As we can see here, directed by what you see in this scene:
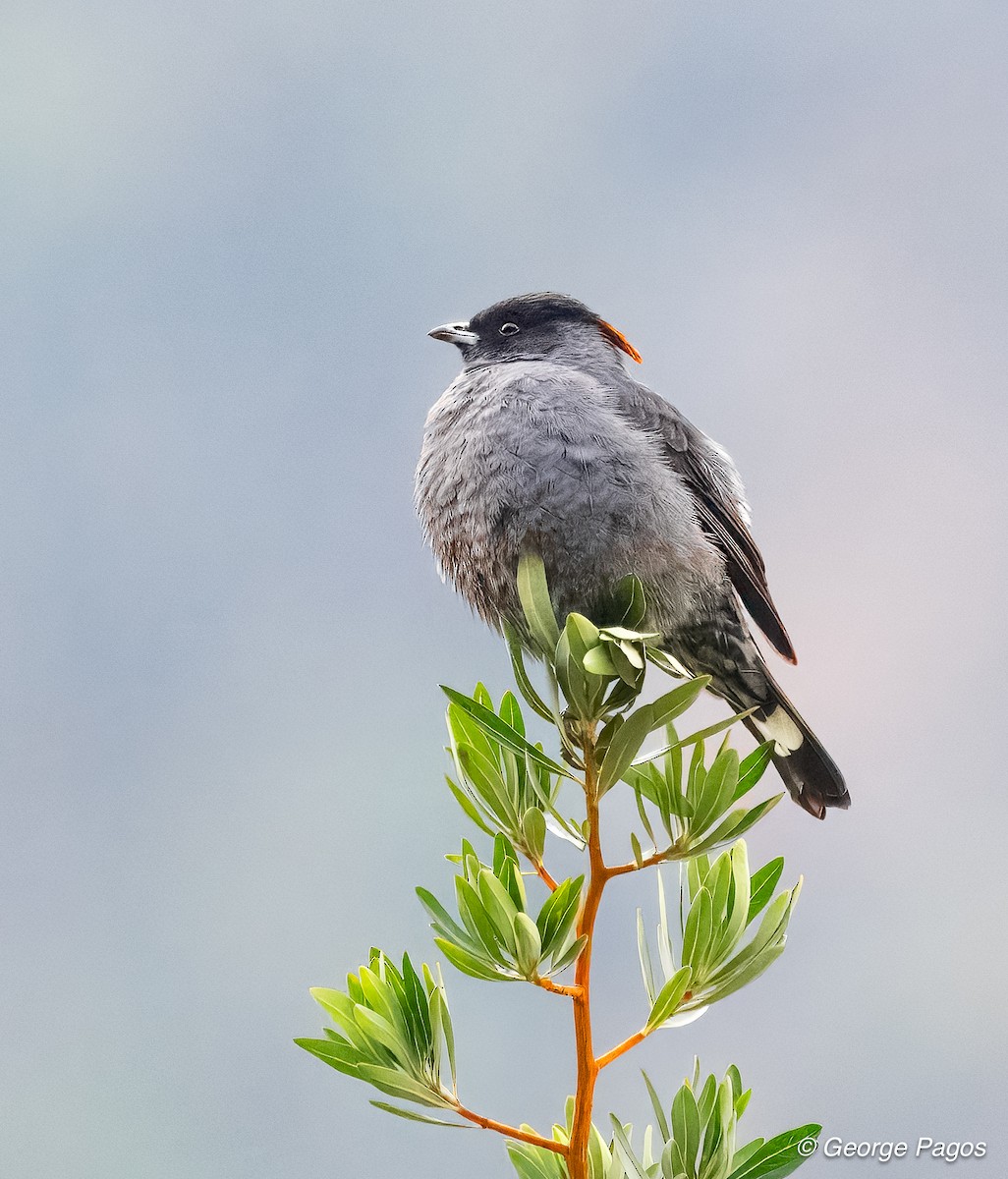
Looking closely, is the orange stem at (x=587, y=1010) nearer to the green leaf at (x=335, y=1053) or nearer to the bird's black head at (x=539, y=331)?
the green leaf at (x=335, y=1053)

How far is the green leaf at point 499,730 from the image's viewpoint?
54.3 inches

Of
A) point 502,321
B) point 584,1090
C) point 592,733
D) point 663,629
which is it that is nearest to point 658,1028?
point 584,1090

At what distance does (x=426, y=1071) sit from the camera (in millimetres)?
1295

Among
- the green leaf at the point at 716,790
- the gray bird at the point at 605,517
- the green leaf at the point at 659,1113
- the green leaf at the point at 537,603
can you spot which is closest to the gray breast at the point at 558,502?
the gray bird at the point at 605,517

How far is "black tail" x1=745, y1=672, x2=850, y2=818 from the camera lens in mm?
1928

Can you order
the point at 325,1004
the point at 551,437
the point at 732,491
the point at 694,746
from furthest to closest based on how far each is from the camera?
the point at 732,491, the point at 551,437, the point at 694,746, the point at 325,1004

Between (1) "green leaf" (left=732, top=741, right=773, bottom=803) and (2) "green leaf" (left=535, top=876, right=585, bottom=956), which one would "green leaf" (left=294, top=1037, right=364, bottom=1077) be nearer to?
Result: (2) "green leaf" (left=535, top=876, right=585, bottom=956)

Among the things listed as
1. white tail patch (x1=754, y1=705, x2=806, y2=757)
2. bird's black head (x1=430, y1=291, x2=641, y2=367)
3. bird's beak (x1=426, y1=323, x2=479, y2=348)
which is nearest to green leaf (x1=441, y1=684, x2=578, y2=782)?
white tail patch (x1=754, y1=705, x2=806, y2=757)

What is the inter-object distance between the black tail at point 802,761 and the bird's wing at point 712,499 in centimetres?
14

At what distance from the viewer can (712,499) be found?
6.71ft

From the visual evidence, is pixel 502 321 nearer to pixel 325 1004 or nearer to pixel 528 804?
pixel 528 804

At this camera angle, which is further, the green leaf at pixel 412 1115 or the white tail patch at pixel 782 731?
the white tail patch at pixel 782 731

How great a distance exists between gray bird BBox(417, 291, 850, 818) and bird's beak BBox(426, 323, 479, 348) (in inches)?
7.4

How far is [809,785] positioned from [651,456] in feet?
2.05
